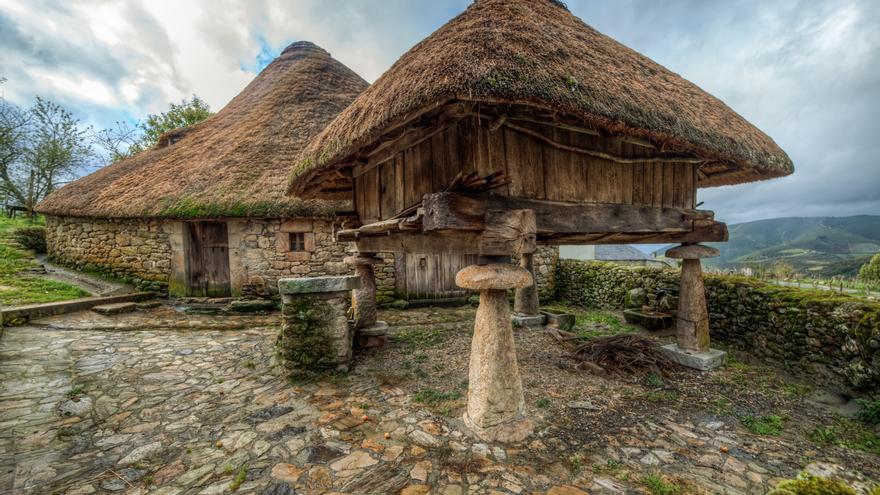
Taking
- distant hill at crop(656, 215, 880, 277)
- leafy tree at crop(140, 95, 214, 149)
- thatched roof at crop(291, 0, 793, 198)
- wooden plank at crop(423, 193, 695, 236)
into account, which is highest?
leafy tree at crop(140, 95, 214, 149)

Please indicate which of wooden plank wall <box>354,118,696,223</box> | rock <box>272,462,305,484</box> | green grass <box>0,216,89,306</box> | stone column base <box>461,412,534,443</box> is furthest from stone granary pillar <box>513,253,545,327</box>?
green grass <box>0,216,89,306</box>

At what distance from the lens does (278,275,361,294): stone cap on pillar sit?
385 cm

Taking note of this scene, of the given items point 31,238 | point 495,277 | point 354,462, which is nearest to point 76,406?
point 354,462

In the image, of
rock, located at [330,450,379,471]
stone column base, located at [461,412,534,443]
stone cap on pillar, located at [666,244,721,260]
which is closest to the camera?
rock, located at [330,450,379,471]

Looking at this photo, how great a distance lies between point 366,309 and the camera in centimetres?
523

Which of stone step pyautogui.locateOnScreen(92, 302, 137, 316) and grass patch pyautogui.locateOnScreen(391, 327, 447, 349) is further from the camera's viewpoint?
stone step pyautogui.locateOnScreen(92, 302, 137, 316)

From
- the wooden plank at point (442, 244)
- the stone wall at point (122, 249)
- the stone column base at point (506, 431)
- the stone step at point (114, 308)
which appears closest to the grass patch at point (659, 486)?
the stone column base at point (506, 431)

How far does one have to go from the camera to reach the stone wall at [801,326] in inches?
143

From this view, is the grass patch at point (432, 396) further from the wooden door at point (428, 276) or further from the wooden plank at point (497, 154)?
the wooden door at point (428, 276)

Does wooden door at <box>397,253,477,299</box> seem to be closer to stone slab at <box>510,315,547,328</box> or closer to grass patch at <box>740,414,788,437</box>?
stone slab at <box>510,315,547,328</box>

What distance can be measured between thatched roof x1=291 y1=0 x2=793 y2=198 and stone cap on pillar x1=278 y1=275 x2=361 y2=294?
127cm

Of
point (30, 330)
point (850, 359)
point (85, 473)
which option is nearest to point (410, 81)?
point (85, 473)

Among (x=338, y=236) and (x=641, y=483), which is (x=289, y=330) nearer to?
(x=338, y=236)

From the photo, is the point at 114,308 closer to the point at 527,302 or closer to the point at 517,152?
the point at 527,302
